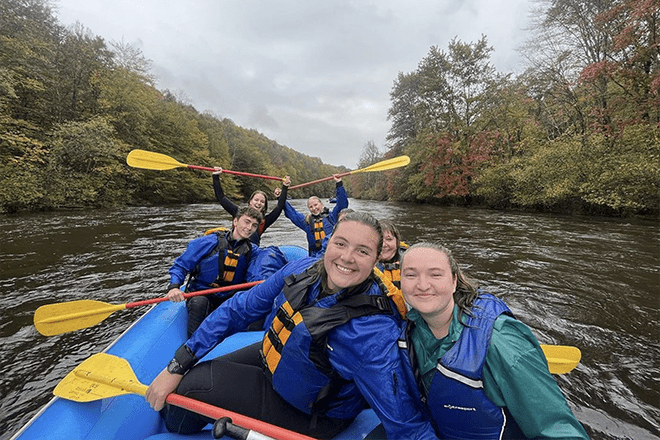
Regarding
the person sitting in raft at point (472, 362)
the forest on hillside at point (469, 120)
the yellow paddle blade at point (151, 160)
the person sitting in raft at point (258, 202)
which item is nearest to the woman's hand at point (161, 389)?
the person sitting in raft at point (472, 362)

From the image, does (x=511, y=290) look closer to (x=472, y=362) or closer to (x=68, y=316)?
(x=472, y=362)

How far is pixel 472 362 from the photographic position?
94 centimetres

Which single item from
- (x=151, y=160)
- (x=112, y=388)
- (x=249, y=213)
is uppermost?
(x=151, y=160)

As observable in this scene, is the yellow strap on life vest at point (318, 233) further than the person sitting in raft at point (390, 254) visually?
Yes

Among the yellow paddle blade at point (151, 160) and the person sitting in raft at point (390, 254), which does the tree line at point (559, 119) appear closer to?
the person sitting in raft at point (390, 254)

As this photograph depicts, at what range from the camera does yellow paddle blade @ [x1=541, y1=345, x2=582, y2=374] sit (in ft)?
5.57

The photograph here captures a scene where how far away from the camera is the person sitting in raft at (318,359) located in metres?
1.00

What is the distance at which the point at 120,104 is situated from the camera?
15.2 meters

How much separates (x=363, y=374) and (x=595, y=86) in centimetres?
1444

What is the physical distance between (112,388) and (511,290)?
14.4ft

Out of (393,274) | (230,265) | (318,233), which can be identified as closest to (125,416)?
(230,265)

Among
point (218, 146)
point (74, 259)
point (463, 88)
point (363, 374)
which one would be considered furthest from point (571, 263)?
point (218, 146)

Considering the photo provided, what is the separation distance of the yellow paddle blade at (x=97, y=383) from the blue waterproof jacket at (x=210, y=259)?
3.91ft

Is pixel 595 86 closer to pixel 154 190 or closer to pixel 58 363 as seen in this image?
pixel 58 363
